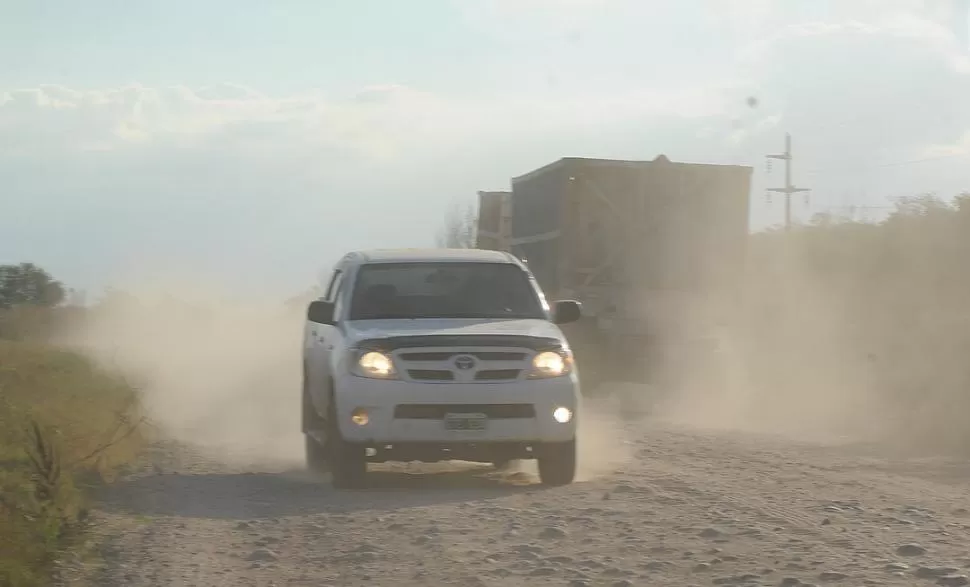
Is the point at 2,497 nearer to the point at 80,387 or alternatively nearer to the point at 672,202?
the point at 80,387

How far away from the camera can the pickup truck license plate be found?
36.0 ft

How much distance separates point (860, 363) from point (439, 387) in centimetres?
1419

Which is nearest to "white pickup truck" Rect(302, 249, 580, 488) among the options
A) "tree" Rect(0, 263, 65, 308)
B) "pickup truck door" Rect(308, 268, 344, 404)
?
"pickup truck door" Rect(308, 268, 344, 404)

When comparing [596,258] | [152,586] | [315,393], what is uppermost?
[596,258]

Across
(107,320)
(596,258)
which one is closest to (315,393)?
(596,258)

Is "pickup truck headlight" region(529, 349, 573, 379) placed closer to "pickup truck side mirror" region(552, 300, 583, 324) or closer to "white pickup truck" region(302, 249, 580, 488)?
"white pickup truck" region(302, 249, 580, 488)

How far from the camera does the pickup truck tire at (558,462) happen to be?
11227 mm

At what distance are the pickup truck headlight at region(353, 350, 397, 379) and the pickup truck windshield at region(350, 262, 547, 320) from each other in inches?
35.3

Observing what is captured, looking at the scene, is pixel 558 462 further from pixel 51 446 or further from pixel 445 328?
pixel 51 446

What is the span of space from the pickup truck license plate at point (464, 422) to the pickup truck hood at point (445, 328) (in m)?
0.66

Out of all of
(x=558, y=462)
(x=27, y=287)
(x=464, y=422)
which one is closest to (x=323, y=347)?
(x=464, y=422)

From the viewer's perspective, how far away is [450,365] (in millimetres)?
11062

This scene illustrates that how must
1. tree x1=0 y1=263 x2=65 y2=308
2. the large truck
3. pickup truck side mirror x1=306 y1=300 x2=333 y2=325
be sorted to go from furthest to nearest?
tree x1=0 y1=263 x2=65 y2=308 < the large truck < pickup truck side mirror x1=306 y1=300 x2=333 y2=325

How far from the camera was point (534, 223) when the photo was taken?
922 inches
